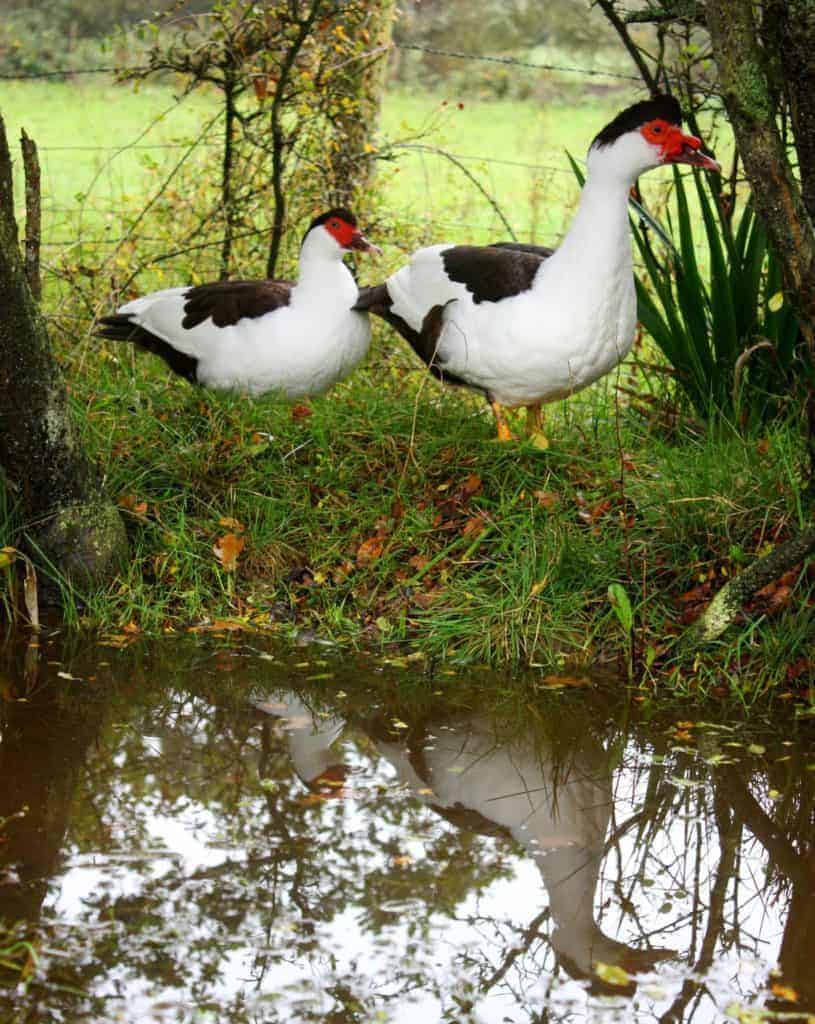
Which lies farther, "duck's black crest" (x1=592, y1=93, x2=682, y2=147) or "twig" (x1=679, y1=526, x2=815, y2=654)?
"duck's black crest" (x1=592, y1=93, x2=682, y2=147)

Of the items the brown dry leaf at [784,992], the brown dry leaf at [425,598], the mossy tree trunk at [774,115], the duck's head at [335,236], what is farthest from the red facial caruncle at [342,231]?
the brown dry leaf at [784,992]

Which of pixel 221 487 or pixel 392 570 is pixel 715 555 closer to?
pixel 392 570

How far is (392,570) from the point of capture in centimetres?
473

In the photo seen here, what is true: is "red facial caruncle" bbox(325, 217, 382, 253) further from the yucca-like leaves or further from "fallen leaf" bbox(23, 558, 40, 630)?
"fallen leaf" bbox(23, 558, 40, 630)

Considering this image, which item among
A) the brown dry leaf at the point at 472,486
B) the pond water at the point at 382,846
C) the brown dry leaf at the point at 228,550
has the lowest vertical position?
the pond water at the point at 382,846

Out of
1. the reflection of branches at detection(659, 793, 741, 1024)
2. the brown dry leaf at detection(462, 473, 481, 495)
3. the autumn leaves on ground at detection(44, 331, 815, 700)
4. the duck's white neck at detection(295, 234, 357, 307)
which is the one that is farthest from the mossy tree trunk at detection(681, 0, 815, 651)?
the duck's white neck at detection(295, 234, 357, 307)

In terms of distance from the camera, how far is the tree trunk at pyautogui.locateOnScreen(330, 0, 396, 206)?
23.0ft

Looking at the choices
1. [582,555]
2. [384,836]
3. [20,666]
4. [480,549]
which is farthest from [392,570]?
[384,836]

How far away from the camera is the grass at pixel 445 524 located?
4363mm

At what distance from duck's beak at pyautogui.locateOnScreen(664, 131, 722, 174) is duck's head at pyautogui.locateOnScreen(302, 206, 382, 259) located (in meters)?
1.32

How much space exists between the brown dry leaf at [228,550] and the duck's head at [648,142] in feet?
5.87

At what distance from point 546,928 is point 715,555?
183 cm

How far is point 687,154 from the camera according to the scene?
4.59 meters

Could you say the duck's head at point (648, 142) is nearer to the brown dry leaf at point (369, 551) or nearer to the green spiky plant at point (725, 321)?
the green spiky plant at point (725, 321)
